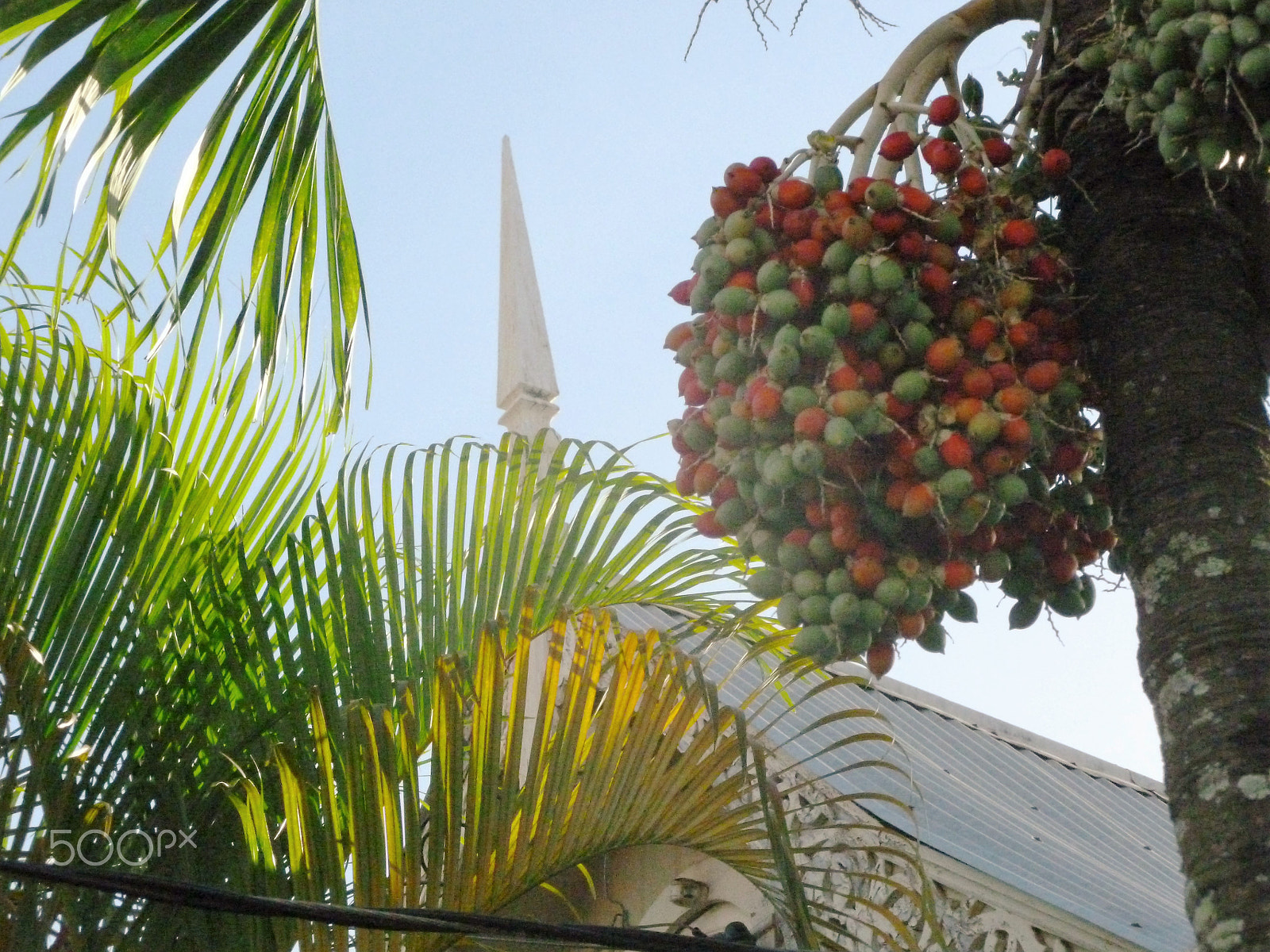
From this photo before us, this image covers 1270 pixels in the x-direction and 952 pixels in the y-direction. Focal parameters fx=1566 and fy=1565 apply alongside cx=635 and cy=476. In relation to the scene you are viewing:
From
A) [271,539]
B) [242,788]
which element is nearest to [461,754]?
[242,788]

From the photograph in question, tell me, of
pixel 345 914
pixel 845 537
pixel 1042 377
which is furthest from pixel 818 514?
pixel 345 914

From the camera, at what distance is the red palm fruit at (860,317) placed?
6.82 ft

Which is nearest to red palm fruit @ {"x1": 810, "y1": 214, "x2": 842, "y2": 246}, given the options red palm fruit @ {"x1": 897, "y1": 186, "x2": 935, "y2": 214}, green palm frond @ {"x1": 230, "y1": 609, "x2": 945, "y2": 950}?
red palm fruit @ {"x1": 897, "y1": 186, "x2": 935, "y2": 214}

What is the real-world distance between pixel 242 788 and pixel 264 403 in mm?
933

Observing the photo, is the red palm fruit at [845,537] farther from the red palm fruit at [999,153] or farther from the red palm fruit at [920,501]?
the red palm fruit at [999,153]

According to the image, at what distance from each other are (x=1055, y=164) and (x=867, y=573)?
0.71m

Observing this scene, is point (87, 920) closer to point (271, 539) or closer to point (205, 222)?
point (271, 539)

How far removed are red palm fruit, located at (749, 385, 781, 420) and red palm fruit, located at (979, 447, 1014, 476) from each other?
280 millimetres

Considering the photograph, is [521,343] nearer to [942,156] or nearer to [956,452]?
[942,156]

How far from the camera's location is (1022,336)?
2152 millimetres

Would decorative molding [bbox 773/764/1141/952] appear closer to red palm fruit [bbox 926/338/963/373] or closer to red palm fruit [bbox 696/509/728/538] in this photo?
red palm fruit [bbox 696/509/728/538]

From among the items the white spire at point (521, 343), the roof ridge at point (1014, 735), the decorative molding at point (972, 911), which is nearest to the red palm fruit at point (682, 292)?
the decorative molding at point (972, 911)

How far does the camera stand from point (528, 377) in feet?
19.1

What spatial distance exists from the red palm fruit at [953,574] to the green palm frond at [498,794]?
376 mm
